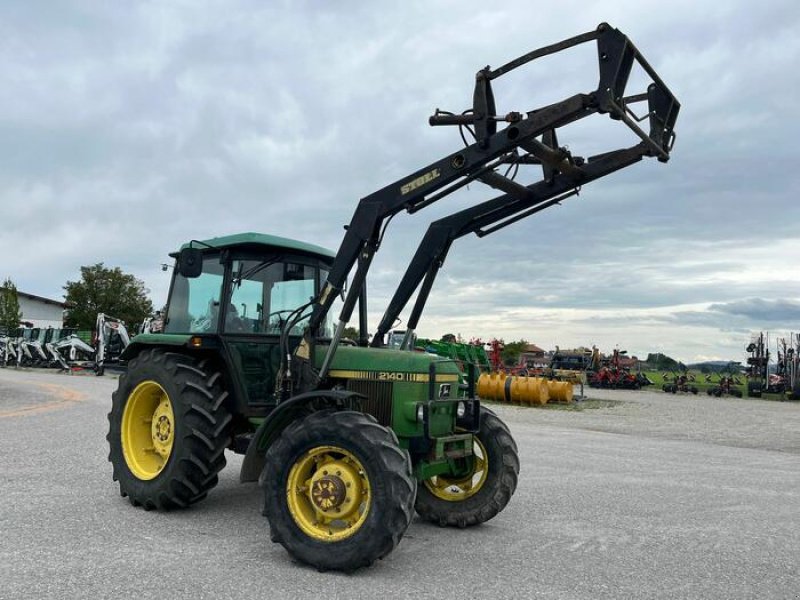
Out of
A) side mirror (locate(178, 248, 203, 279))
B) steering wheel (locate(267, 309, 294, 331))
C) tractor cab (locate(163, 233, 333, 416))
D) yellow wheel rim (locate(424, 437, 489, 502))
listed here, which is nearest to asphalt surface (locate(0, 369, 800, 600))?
yellow wheel rim (locate(424, 437, 489, 502))

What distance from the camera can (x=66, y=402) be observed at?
1786 centimetres

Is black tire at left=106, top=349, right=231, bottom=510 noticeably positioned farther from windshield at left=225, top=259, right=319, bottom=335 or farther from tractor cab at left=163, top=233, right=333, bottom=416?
windshield at left=225, top=259, right=319, bottom=335

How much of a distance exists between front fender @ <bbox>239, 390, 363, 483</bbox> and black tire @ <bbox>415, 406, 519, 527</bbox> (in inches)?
55.0

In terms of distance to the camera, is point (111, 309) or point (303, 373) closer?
point (303, 373)

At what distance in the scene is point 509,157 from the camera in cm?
570

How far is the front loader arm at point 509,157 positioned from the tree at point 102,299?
2306 inches

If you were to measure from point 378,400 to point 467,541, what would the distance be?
1.37m

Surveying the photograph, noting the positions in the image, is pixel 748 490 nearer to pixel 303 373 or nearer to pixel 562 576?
pixel 562 576

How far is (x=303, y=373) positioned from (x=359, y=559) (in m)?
1.70

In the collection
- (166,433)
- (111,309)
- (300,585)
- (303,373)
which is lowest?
(300,585)

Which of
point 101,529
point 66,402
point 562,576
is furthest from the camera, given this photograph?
point 66,402

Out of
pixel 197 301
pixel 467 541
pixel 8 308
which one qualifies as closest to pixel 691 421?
pixel 467 541

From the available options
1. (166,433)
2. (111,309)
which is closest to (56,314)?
(111,309)

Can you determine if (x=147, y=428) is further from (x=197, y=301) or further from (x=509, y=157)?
(x=509, y=157)
